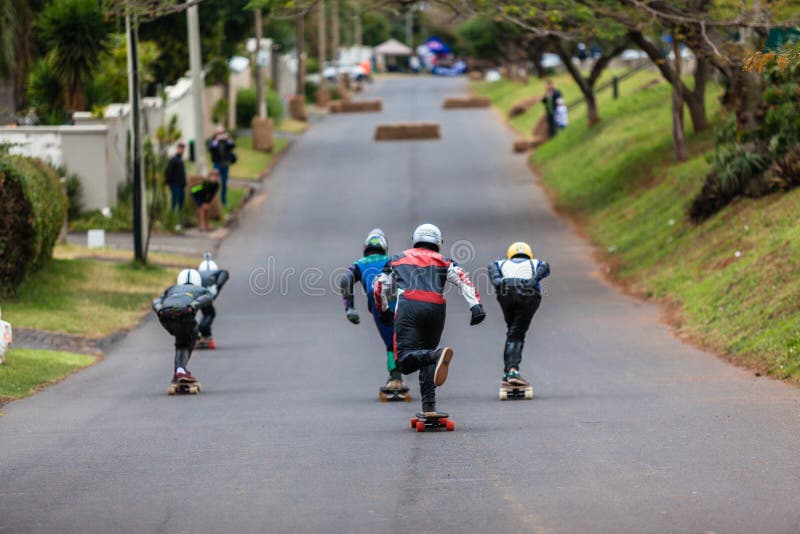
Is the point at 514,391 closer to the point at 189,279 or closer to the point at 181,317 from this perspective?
the point at 181,317

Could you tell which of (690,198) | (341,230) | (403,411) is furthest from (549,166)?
(403,411)

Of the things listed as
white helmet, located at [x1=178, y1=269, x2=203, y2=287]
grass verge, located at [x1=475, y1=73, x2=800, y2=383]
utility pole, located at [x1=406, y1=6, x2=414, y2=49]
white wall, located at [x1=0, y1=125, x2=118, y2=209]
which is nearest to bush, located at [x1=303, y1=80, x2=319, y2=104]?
grass verge, located at [x1=475, y1=73, x2=800, y2=383]

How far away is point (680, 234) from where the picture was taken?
1027 inches

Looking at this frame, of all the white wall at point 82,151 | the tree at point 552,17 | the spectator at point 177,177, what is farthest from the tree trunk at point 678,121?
the white wall at point 82,151

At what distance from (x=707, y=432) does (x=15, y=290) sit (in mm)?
14160

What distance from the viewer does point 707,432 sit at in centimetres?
1072

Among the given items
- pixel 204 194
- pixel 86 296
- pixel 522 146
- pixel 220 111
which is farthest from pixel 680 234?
pixel 220 111

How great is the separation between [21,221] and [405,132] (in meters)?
32.8

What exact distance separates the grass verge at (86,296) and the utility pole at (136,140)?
55 centimetres

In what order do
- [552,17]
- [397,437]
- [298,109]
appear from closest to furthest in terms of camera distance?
[397,437]
[552,17]
[298,109]

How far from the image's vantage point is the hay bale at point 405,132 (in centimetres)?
5312

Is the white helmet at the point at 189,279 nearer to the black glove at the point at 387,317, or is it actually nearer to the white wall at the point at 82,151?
the black glove at the point at 387,317

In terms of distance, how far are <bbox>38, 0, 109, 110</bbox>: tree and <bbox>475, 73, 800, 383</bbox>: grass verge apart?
12723mm

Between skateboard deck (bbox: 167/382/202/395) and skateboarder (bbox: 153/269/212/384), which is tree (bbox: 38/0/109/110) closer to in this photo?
skateboarder (bbox: 153/269/212/384)
